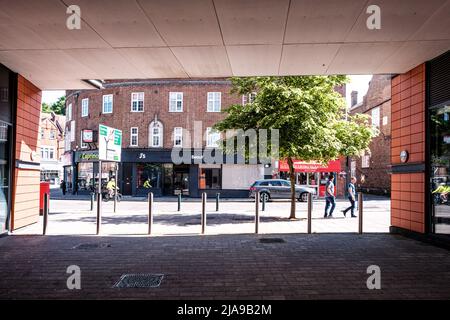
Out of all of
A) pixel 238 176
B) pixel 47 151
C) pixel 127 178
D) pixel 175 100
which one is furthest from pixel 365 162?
pixel 47 151

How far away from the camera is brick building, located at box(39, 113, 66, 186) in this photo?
58.4 metres

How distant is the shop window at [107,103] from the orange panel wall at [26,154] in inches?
755

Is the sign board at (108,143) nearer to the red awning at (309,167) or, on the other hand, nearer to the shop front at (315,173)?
the shop front at (315,173)

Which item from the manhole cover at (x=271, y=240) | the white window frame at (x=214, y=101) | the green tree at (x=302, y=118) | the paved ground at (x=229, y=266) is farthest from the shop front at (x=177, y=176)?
the manhole cover at (x=271, y=240)

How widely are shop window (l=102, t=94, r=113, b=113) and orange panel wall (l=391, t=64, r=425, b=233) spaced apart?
961 inches

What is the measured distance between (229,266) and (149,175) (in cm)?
2348

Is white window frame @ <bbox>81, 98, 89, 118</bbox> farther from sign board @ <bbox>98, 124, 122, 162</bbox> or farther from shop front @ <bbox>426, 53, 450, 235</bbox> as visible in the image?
shop front @ <bbox>426, 53, 450, 235</bbox>

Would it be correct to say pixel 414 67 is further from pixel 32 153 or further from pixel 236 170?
pixel 236 170

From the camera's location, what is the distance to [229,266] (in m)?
6.17

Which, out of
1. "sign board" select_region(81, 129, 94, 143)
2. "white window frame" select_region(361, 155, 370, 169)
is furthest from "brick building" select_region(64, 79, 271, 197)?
"white window frame" select_region(361, 155, 370, 169)
